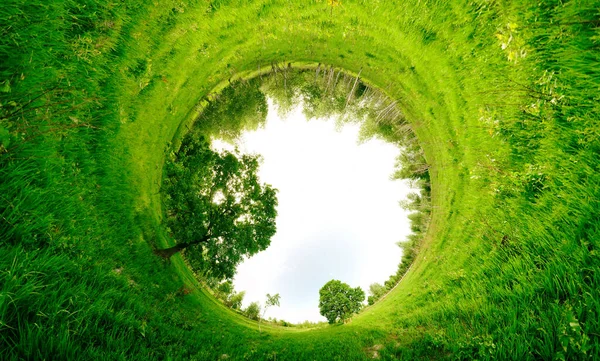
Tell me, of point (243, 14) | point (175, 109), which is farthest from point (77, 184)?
point (243, 14)

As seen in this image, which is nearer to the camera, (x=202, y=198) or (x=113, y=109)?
(x=113, y=109)

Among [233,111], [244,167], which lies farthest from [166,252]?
[233,111]

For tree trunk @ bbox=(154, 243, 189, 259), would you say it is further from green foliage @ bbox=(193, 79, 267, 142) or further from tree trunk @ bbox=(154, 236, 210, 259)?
green foliage @ bbox=(193, 79, 267, 142)

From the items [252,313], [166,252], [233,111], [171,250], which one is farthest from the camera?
[252,313]

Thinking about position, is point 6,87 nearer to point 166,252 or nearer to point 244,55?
point 166,252

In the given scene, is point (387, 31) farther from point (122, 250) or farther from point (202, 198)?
point (122, 250)
